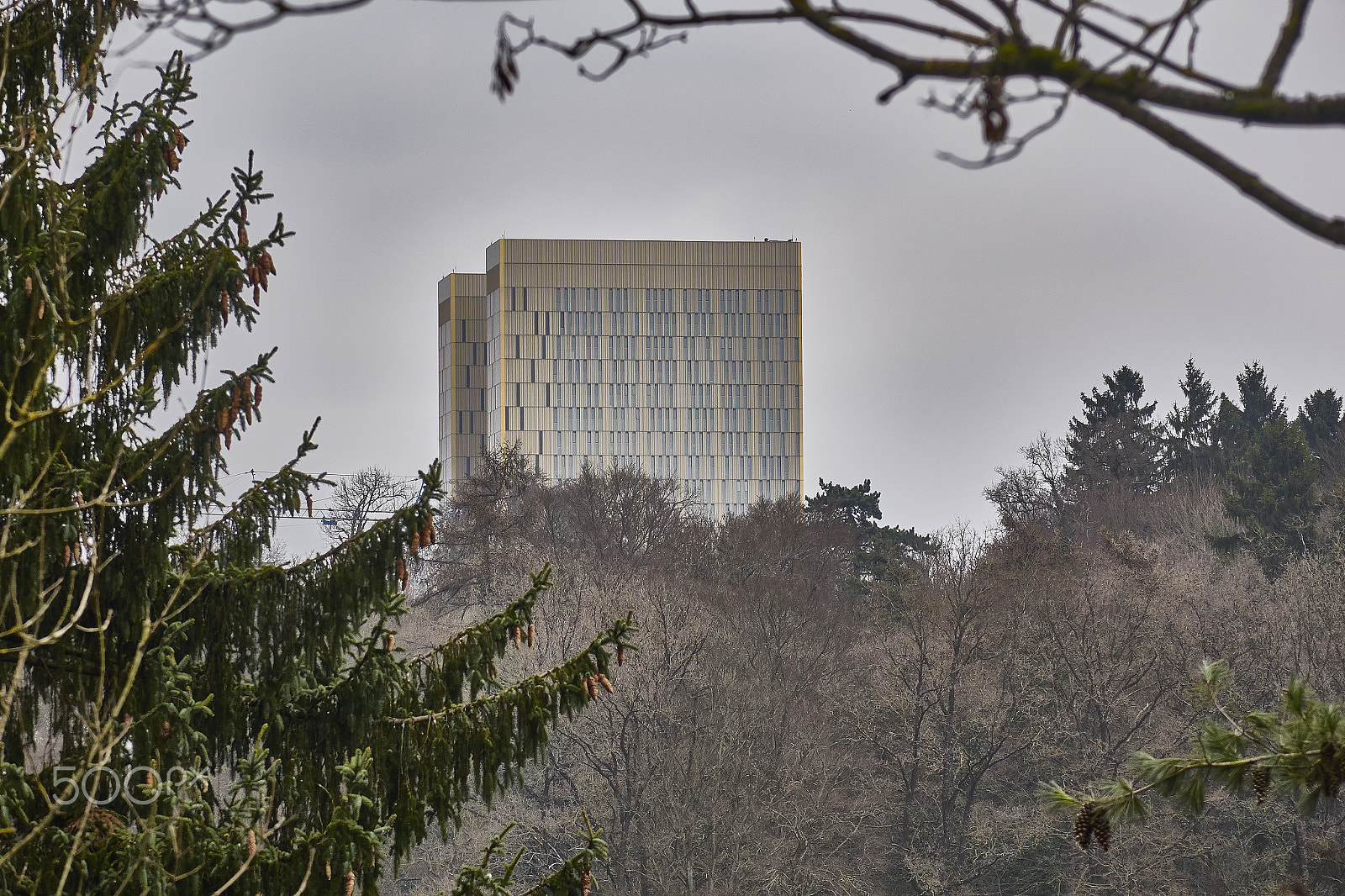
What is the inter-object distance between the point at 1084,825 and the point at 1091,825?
74 mm

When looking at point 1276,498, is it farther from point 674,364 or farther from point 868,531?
point 674,364

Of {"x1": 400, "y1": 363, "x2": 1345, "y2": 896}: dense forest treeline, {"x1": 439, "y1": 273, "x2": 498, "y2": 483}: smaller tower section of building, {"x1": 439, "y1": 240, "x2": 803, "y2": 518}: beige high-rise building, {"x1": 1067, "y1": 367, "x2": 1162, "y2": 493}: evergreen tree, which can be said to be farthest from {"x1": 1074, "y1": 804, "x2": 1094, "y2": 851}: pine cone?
{"x1": 439, "y1": 273, "x2": 498, "y2": 483}: smaller tower section of building

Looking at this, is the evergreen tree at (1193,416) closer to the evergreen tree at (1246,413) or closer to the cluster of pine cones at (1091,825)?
the evergreen tree at (1246,413)

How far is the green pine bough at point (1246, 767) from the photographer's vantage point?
15.5 feet

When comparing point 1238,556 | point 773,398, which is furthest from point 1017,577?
point 773,398

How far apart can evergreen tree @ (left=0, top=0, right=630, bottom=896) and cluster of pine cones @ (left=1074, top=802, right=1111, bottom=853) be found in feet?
10.0

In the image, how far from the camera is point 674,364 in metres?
112

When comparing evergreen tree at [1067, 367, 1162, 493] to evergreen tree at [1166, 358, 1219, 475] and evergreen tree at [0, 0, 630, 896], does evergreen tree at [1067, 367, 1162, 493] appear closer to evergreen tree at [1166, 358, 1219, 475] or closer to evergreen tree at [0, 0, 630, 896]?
evergreen tree at [1166, 358, 1219, 475]

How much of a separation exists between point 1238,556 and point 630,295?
71.4 metres

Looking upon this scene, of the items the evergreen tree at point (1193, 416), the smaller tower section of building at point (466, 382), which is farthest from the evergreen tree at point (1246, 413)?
the smaller tower section of building at point (466, 382)

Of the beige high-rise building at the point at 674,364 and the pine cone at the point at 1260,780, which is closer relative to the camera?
the pine cone at the point at 1260,780

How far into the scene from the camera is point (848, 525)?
181 ft

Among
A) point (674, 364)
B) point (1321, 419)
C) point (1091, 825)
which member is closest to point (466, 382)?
point (674, 364)

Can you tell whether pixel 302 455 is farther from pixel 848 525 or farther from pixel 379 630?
pixel 848 525
